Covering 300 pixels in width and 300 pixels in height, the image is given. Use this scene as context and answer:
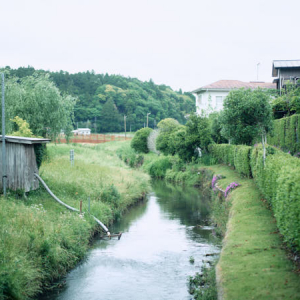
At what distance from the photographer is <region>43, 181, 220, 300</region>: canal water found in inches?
432

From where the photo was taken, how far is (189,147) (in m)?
39.5

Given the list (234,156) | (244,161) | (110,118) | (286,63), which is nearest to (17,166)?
(244,161)

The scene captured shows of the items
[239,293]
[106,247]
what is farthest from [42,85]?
[239,293]

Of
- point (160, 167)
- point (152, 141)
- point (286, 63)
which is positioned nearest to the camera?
point (286, 63)

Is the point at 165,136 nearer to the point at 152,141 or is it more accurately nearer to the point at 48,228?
the point at 152,141

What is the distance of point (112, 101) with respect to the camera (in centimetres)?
8825

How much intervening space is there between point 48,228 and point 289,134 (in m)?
15.8

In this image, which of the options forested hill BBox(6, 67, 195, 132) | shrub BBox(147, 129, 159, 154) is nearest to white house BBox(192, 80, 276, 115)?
shrub BBox(147, 129, 159, 154)

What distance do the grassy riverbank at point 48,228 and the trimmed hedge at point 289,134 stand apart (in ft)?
31.7

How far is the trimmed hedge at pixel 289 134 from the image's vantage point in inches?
858

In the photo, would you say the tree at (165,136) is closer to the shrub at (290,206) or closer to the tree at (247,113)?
the tree at (247,113)

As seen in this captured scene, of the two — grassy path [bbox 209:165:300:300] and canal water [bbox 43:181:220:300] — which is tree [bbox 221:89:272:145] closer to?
canal water [bbox 43:181:220:300]

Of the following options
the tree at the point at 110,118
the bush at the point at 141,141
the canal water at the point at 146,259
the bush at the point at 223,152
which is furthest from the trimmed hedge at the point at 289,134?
the tree at the point at 110,118

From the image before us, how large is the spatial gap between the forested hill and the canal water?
207 ft
